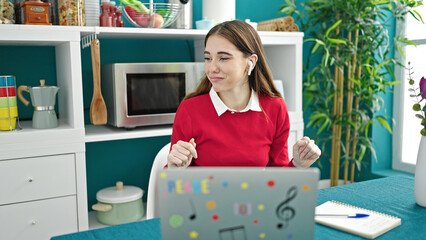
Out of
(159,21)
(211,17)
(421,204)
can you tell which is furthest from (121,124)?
(421,204)

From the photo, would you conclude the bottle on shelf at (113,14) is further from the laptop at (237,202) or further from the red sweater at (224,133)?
the laptop at (237,202)

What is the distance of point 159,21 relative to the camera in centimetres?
217

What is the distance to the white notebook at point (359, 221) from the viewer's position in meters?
1.00

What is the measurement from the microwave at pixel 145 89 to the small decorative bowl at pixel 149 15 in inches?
8.0

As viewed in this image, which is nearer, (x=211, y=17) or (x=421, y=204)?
(x=421, y=204)

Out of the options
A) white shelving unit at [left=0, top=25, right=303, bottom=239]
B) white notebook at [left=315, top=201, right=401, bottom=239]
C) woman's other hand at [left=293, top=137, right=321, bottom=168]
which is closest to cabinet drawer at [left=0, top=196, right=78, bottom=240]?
white shelving unit at [left=0, top=25, right=303, bottom=239]

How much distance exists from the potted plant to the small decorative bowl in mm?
864

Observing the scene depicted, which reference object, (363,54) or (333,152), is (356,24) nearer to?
(363,54)

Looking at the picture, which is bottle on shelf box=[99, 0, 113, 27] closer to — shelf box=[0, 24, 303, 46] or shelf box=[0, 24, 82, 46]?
shelf box=[0, 24, 303, 46]

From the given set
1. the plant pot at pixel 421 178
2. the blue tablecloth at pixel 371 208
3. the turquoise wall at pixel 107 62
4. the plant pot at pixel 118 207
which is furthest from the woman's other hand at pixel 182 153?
the turquoise wall at pixel 107 62

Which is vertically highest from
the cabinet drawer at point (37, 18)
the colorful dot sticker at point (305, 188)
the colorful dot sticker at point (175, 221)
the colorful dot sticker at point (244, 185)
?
the cabinet drawer at point (37, 18)

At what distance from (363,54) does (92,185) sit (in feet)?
5.81

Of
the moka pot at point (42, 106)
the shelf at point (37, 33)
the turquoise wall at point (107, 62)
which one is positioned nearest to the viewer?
the shelf at point (37, 33)

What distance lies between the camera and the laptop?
0.70m
